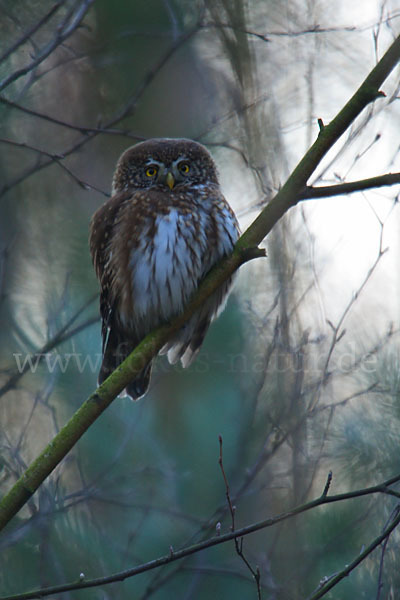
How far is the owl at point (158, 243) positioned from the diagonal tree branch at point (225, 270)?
44 cm

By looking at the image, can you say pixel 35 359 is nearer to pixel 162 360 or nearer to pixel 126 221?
pixel 126 221

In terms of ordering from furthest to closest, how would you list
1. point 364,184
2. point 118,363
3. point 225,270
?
point 118,363 → point 225,270 → point 364,184

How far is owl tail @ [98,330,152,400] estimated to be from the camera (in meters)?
3.81

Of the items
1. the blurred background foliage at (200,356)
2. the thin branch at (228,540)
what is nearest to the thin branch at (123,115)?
the blurred background foliage at (200,356)

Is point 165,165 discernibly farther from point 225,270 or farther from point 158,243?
point 225,270

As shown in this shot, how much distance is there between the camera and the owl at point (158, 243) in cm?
347

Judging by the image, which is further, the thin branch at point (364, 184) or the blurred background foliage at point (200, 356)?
the blurred background foliage at point (200, 356)

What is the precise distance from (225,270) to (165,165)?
46.7 inches

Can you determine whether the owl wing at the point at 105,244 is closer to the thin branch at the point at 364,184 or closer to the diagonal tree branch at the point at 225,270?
the diagonal tree branch at the point at 225,270

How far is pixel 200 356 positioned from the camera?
5.98 meters

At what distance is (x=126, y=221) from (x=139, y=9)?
10.3 feet

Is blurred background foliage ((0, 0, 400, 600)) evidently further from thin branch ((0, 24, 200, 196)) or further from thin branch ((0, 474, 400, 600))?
thin branch ((0, 474, 400, 600))

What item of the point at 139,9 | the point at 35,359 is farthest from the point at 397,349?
the point at 139,9

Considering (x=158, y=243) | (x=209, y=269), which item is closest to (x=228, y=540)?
(x=209, y=269)
